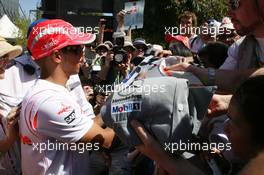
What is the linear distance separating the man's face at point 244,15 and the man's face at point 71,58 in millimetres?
927

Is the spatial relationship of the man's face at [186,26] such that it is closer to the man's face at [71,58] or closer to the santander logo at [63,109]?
the man's face at [71,58]

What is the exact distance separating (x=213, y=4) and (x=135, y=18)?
1305 centimetres

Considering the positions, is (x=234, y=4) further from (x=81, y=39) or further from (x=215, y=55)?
(x=81, y=39)

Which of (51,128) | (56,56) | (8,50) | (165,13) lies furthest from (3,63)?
(165,13)

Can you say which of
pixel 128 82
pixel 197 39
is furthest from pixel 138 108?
pixel 197 39

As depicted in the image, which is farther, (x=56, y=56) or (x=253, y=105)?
(x=56, y=56)

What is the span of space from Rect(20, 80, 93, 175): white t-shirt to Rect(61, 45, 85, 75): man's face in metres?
0.14

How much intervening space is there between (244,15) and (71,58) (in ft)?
3.37

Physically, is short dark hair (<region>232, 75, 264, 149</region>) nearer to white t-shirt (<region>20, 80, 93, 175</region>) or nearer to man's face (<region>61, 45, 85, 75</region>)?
white t-shirt (<region>20, 80, 93, 175</region>)

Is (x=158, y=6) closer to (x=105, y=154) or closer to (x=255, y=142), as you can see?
(x=105, y=154)

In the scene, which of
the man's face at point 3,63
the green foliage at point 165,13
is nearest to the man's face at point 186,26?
the man's face at point 3,63

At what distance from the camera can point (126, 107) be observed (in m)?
1.91

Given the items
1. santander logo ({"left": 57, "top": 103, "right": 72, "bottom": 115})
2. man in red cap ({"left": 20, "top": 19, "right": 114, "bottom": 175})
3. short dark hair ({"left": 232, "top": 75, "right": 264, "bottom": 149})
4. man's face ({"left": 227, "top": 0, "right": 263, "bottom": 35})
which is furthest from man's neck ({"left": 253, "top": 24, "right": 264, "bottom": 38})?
santander logo ({"left": 57, "top": 103, "right": 72, "bottom": 115})

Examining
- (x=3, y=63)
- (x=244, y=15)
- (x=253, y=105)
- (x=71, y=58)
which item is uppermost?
(x=244, y=15)
